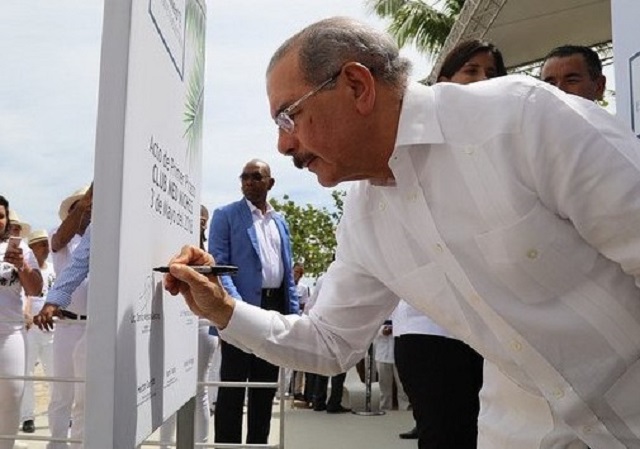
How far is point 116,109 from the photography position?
51.1 inches

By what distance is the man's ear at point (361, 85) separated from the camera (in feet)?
5.38

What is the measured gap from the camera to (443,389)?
2.77m

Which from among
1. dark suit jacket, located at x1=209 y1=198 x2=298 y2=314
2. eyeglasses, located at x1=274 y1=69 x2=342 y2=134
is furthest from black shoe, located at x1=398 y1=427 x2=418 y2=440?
eyeglasses, located at x1=274 y1=69 x2=342 y2=134

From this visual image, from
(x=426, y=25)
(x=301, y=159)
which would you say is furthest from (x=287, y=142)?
(x=426, y=25)

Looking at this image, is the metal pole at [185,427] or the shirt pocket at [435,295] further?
the metal pole at [185,427]

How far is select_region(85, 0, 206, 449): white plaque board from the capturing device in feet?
4.19

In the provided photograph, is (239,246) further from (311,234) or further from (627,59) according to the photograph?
(311,234)

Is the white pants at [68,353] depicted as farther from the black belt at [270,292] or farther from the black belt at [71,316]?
the black belt at [270,292]

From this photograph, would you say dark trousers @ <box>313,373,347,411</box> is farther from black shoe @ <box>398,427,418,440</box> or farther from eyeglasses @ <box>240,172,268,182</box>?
eyeglasses @ <box>240,172,268,182</box>

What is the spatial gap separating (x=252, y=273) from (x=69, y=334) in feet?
3.82

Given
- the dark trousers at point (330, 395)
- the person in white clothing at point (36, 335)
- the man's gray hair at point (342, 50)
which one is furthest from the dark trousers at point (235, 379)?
the dark trousers at point (330, 395)

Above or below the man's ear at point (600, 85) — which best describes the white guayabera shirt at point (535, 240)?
below

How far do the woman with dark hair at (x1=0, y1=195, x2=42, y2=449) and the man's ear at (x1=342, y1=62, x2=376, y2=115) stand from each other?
11.9 feet

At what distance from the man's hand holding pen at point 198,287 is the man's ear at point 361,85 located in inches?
20.4
